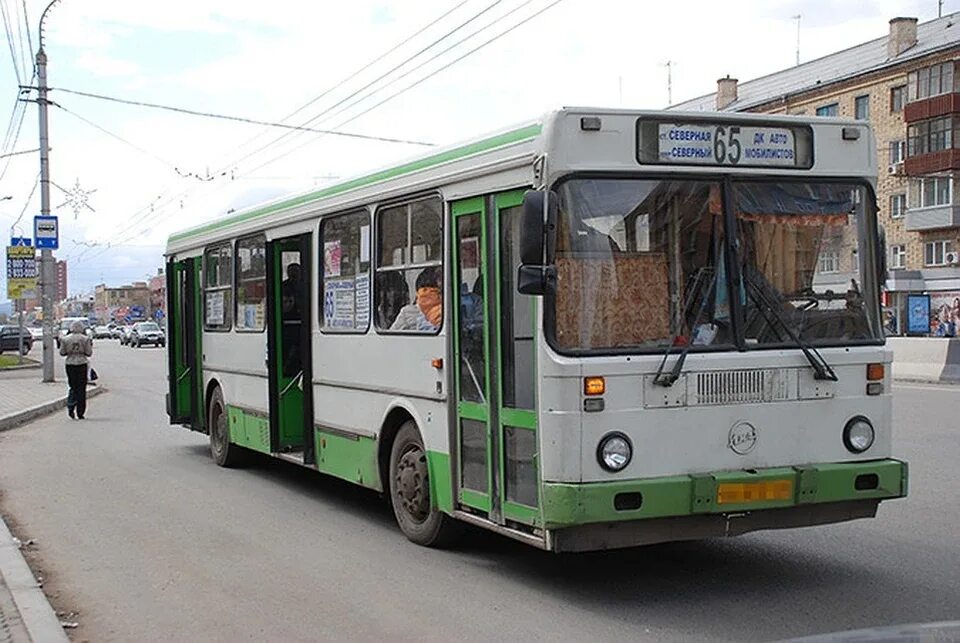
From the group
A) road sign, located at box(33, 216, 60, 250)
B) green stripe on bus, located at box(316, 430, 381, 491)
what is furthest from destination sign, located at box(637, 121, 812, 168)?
road sign, located at box(33, 216, 60, 250)

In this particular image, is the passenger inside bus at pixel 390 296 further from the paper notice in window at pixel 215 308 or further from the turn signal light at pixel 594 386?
the paper notice in window at pixel 215 308

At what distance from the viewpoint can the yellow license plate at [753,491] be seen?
6.82 meters

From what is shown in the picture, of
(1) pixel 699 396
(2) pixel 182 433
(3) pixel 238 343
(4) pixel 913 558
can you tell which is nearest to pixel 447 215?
(1) pixel 699 396

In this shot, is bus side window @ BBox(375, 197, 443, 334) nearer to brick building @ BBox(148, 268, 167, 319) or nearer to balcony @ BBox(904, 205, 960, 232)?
brick building @ BBox(148, 268, 167, 319)

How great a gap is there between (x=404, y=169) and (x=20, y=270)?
29.8 m

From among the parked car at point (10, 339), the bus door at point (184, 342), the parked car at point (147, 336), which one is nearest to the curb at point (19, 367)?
the parked car at point (10, 339)

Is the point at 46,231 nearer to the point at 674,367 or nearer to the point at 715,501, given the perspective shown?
the point at 674,367

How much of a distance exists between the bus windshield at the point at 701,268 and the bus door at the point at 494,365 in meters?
0.44

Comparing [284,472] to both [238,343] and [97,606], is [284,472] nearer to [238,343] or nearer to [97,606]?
[238,343]

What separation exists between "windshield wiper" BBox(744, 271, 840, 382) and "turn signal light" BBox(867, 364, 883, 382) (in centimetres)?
27

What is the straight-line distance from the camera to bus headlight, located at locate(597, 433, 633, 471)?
6.67 metres

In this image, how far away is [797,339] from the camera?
23.5 feet

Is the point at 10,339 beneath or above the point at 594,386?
beneath

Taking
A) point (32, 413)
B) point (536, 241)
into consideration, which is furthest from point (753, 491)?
point (32, 413)
